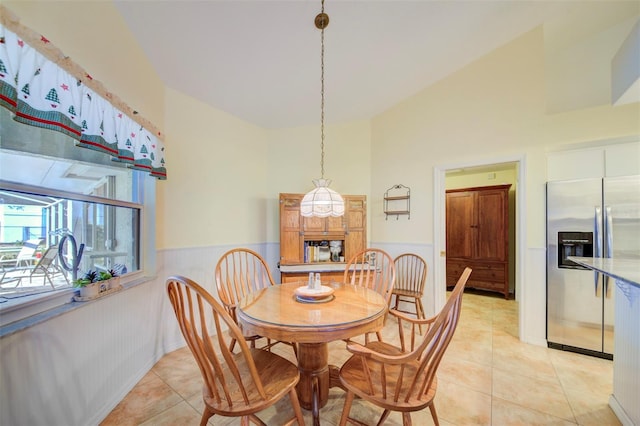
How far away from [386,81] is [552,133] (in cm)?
180

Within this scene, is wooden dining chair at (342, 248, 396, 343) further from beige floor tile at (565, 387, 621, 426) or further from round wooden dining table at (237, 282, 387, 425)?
beige floor tile at (565, 387, 621, 426)

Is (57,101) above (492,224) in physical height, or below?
above

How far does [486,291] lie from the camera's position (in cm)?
460

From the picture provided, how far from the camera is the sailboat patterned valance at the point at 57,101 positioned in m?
1.01

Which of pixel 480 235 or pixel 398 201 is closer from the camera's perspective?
pixel 398 201

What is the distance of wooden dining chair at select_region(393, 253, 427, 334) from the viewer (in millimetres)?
3027

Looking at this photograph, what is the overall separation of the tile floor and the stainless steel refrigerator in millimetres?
222

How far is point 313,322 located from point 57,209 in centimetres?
162

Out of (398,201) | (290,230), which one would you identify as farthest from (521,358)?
(290,230)

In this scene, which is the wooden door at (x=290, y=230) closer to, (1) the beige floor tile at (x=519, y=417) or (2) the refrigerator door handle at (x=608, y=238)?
(1) the beige floor tile at (x=519, y=417)

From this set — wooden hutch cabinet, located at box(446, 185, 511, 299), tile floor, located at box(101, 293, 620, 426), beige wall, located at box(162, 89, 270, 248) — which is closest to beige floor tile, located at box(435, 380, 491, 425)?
tile floor, located at box(101, 293, 620, 426)

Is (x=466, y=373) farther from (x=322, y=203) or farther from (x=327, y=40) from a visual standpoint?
(x=327, y=40)

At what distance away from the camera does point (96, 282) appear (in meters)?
1.60

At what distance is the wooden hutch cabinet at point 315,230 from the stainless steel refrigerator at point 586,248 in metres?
2.01
